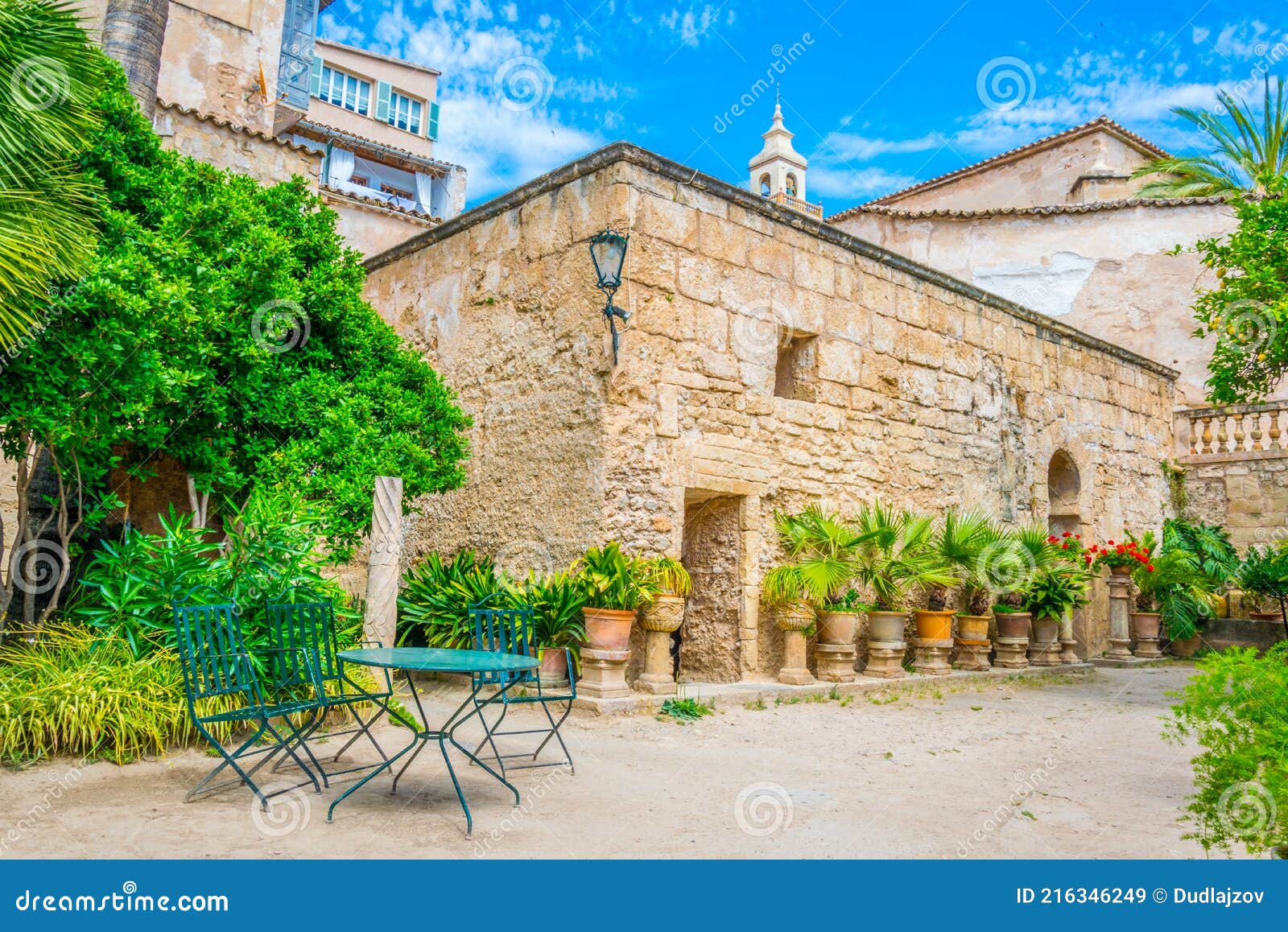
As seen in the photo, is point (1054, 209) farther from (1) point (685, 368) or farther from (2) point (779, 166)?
(2) point (779, 166)

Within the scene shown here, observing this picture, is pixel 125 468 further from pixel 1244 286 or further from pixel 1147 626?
pixel 1147 626

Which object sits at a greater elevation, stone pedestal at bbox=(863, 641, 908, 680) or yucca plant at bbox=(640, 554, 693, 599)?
yucca plant at bbox=(640, 554, 693, 599)

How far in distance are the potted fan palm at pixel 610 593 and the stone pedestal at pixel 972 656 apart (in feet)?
14.6

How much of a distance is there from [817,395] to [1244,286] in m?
4.79

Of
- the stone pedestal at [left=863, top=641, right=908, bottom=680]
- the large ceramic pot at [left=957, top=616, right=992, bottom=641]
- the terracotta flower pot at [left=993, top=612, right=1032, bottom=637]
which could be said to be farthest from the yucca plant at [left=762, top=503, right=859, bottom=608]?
the terracotta flower pot at [left=993, top=612, right=1032, bottom=637]

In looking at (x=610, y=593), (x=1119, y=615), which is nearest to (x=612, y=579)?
(x=610, y=593)

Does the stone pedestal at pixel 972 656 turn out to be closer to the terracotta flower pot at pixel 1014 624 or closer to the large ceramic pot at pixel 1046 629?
the terracotta flower pot at pixel 1014 624

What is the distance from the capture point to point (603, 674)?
649cm

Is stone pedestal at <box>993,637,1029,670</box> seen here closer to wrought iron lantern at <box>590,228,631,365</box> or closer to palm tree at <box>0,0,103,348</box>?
wrought iron lantern at <box>590,228,631,365</box>

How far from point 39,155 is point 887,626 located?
7358 millimetres

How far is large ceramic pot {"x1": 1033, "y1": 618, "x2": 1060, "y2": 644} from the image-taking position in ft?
34.1

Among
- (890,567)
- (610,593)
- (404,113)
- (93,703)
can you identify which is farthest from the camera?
(404,113)

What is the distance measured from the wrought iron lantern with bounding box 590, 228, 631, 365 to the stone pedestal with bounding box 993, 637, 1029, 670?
570 centimetres

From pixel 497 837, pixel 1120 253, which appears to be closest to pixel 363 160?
pixel 1120 253
